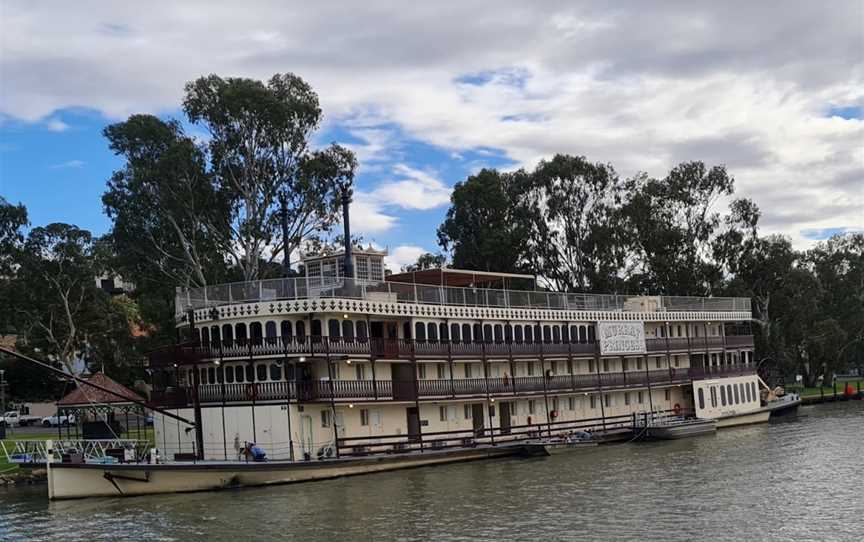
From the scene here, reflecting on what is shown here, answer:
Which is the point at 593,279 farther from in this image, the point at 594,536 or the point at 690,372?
the point at 594,536

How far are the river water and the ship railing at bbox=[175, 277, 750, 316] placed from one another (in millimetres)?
6738

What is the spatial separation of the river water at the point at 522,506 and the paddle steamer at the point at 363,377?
0.92m

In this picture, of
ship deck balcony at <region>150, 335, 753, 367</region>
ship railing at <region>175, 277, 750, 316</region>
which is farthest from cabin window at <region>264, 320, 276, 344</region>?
ship railing at <region>175, 277, 750, 316</region>

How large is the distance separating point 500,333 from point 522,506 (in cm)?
1565

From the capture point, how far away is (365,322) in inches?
1406

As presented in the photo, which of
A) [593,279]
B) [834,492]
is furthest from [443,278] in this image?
[593,279]

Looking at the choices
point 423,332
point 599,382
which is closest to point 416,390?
point 423,332

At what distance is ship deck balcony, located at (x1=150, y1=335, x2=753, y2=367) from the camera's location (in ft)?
107

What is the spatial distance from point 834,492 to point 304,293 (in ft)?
60.1

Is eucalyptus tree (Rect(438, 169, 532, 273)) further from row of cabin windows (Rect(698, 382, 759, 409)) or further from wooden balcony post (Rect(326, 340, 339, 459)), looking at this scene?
wooden balcony post (Rect(326, 340, 339, 459))

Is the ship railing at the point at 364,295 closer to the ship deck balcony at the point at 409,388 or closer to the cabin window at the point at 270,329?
the cabin window at the point at 270,329

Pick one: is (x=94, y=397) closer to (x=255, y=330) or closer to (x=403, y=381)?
(x=255, y=330)

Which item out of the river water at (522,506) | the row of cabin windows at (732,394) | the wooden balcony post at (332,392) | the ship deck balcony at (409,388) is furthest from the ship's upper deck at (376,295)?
the row of cabin windows at (732,394)

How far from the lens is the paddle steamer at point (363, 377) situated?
32.5 meters
